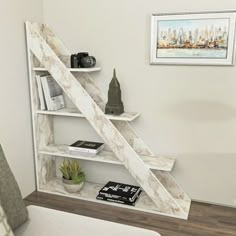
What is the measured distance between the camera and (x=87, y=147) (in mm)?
2535

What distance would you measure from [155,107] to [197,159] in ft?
1.89

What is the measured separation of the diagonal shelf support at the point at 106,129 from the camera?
7.46ft

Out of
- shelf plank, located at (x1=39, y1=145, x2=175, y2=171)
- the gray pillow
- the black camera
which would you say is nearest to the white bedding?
the gray pillow

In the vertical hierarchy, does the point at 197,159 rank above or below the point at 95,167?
above

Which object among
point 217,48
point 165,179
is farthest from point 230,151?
point 217,48

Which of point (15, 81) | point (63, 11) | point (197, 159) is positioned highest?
point (63, 11)

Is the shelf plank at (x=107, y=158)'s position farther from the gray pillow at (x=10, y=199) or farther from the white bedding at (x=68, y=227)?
the gray pillow at (x=10, y=199)

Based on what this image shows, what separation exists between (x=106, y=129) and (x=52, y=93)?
0.65 metres

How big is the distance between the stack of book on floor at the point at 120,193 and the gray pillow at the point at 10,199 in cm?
121

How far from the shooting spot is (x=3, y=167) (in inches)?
49.8

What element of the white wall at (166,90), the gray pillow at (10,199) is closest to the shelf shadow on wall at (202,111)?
the white wall at (166,90)

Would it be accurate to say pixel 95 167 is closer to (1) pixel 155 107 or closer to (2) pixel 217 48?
(1) pixel 155 107

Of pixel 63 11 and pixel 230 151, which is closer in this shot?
Answer: pixel 230 151

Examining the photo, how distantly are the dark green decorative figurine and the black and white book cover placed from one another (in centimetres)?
35
